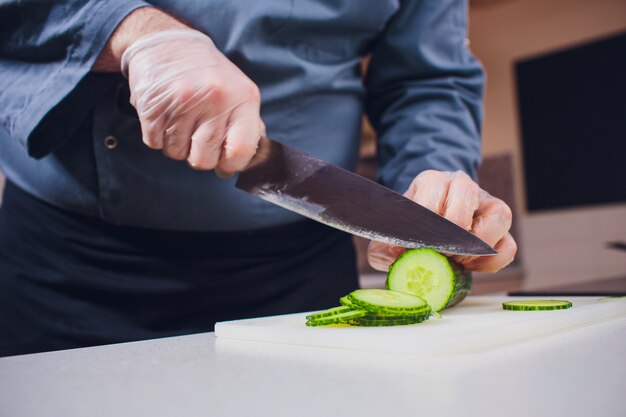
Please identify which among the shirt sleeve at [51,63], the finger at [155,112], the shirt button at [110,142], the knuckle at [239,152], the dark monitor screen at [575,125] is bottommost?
the dark monitor screen at [575,125]

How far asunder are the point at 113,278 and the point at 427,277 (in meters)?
0.52

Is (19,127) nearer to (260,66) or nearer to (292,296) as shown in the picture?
(260,66)

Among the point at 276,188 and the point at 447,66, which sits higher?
the point at 447,66

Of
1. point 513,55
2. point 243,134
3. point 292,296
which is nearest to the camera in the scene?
point 243,134

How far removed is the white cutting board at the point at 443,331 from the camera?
2.17 feet

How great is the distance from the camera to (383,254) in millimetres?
1070

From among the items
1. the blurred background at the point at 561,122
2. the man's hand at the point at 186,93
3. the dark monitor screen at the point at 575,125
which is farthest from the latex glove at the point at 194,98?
the dark monitor screen at the point at 575,125

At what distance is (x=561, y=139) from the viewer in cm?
568

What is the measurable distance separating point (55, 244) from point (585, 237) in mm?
4792

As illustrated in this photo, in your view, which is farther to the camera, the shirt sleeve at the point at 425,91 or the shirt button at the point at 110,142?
the shirt sleeve at the point at 425,91

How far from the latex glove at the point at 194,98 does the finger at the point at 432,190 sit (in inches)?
10.9

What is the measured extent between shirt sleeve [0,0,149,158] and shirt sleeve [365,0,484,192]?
1.79ft

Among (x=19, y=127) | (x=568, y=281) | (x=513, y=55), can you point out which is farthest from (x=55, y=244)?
(x=513, y=55)

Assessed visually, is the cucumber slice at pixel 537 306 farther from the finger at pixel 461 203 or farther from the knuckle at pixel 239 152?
the knuckle at pixel 239 152
